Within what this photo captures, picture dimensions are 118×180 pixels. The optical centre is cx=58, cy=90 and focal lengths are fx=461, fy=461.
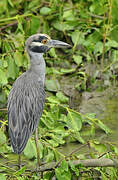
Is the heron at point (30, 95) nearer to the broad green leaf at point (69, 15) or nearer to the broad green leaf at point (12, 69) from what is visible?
the broad green leaf at point (12, 69)

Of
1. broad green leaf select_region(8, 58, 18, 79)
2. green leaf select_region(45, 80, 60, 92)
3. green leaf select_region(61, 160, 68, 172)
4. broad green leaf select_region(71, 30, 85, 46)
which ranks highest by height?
broad green leaf select_region(71, 30, 85, 46)

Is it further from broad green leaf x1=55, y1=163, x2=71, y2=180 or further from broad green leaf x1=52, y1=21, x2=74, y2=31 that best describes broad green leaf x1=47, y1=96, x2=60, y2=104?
broad green leaf x1=52, y1=21, x2=74, y2=31

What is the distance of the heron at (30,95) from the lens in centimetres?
381

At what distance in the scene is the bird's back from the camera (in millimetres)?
3748

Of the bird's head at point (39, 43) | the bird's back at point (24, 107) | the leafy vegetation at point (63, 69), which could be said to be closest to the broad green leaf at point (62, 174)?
the leafy vegetation at point (63, 69)

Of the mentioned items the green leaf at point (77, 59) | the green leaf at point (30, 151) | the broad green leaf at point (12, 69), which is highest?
the broad green leaf at point (12, 69)

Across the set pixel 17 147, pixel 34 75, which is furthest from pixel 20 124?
pixel 34 75

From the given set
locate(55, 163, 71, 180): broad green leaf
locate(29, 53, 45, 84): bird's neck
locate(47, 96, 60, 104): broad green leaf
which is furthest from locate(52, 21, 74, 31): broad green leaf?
locate(55, 163, 71, 180): broad green leaf

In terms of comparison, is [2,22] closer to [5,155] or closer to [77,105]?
[77,105]

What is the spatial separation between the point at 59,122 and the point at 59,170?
1.36 metres

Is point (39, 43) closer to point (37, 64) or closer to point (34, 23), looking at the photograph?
point (37, 64)

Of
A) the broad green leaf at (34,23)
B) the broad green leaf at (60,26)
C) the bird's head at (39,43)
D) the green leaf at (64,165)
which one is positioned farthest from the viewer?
the broad green leaf at (60,26)

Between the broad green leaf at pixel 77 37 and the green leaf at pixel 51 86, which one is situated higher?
the broad green leaf at pixel 77 37

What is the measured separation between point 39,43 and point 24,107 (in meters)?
0.56
